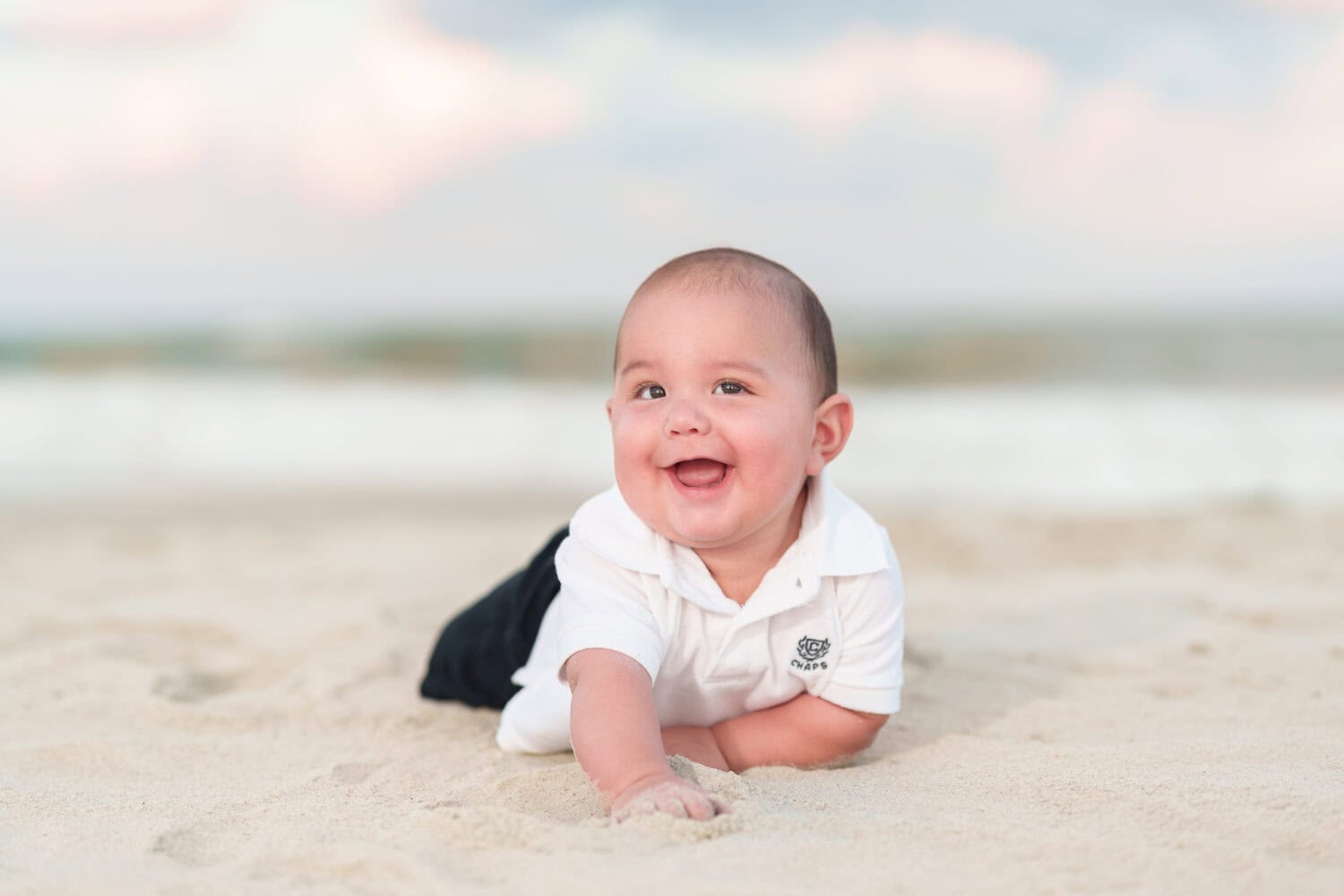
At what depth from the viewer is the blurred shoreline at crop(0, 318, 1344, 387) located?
13.4 m

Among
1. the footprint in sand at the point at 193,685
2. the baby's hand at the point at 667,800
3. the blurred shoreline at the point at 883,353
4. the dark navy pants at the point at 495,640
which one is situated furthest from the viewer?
the blurred shoreline at the point at 883,353

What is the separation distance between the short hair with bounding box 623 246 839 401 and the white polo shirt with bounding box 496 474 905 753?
0.29 meters

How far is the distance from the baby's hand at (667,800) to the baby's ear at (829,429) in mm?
707

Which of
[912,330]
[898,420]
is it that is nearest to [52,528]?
[898,420]

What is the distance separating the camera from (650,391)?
215 centimetres

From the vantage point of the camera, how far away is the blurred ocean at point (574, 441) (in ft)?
24.1

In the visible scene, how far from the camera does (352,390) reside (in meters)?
12.9

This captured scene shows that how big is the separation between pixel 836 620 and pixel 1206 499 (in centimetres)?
532

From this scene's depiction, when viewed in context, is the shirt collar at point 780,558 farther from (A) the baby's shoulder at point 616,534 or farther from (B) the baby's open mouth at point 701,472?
(B) the baby's open mouth at point 701,472

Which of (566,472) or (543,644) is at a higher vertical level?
(543,644)

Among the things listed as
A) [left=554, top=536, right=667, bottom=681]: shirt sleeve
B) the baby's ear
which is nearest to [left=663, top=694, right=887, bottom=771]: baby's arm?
[left=554, top=536, right=667, bottom=681]: shirt sleeve

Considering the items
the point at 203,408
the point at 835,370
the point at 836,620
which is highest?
the point at 835,370

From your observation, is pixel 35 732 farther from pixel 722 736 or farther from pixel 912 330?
pixel 912 330

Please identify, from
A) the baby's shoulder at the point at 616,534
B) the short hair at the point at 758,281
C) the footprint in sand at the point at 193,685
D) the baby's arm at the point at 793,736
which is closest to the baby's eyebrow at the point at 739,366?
the short hair at the point at 758,281
